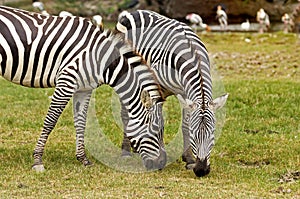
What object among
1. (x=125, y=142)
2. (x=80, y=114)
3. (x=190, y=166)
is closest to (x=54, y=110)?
(x=80, y=114)

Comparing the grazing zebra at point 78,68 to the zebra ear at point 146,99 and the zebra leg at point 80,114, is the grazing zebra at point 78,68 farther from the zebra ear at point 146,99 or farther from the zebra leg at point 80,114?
the zebra leg at point 80,114

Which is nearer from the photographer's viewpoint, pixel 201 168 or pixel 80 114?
pixel 201 168

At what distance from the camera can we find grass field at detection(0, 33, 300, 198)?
7.36 m

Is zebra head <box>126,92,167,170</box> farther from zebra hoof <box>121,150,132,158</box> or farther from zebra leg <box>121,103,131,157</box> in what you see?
zebra hoof <box>121,150,132,158</box>

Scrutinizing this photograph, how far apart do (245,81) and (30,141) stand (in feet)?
18.1

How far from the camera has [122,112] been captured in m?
9.11

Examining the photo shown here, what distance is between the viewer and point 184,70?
807 centimetres

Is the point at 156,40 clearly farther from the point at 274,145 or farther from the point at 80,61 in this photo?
the point at 274,145

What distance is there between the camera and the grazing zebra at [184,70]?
7.68 meters

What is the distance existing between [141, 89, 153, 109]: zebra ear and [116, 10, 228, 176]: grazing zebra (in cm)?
32

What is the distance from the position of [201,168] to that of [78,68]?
→ 1.77 metres

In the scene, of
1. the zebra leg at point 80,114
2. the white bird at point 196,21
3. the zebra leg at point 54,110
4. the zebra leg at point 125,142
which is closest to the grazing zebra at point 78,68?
the zebra leg at point 54,110

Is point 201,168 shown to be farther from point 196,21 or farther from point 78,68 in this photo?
point 196,21

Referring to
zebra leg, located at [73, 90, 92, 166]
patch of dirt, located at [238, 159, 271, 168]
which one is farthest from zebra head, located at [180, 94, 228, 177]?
Answer: zebra leg, located at [73, 90, 92, 166]
